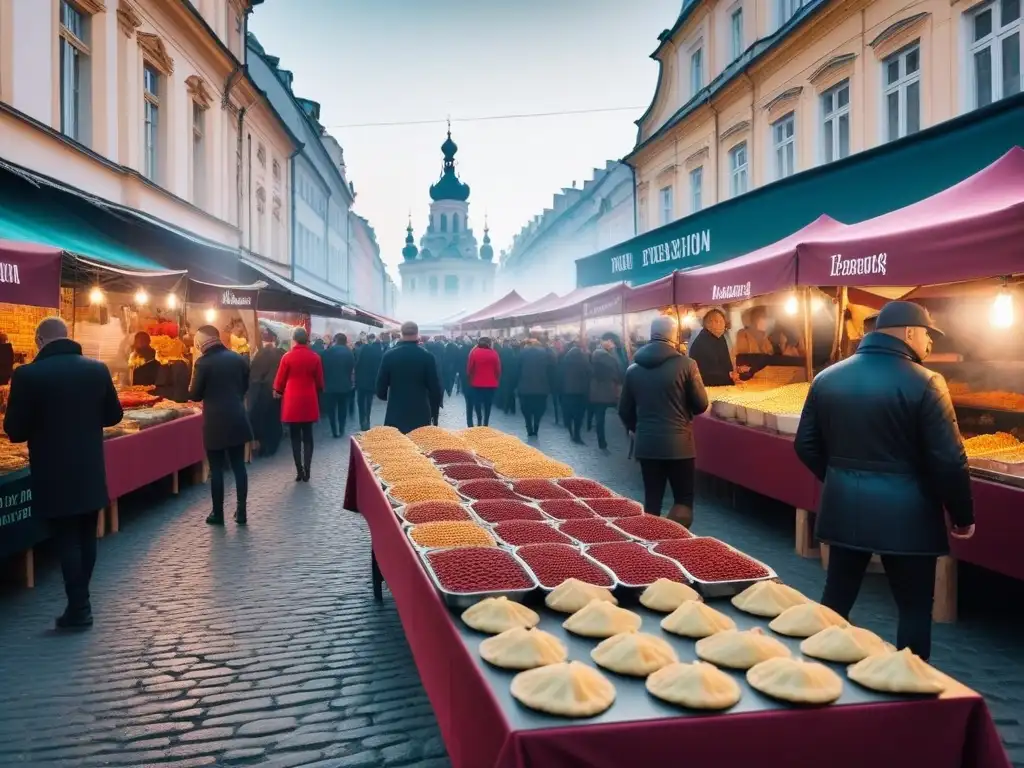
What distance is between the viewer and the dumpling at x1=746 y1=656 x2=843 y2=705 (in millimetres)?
2242


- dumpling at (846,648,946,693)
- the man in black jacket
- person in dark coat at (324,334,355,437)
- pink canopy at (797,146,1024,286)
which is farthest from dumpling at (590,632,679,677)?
person in dark coat at (324,334,355,437)

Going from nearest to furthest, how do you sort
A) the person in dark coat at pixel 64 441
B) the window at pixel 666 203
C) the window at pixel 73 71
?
the person in dark coat at pixel 64 441 < the window at pixel 73 71 < the window at pixel 666 203

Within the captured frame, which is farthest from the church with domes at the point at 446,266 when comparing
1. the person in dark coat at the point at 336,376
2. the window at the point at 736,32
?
the person in dark coat at the point at 336,376

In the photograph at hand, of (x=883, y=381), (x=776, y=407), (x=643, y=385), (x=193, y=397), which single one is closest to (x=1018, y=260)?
(x=883, y=381)

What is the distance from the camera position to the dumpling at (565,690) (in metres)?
2.17

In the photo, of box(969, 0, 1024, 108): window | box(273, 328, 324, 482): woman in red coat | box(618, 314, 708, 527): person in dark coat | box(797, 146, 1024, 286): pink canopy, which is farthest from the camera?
box(969, 0, 1024, 108): window

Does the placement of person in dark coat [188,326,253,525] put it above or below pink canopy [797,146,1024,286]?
below

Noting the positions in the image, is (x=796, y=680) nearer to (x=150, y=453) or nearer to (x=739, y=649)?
(x=739, y=649)

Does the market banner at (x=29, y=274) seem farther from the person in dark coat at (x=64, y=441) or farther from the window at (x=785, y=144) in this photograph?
the window at (x=785, y=144)

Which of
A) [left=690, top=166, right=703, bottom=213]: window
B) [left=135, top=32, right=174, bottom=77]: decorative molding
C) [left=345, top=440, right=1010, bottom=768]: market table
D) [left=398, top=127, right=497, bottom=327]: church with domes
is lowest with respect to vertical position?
[left=345, top=440, right=1010, bottom=768]: market table

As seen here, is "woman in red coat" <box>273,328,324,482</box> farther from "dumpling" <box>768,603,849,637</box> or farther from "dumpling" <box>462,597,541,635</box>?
"dumpling" <box>768,603,849,637</box>

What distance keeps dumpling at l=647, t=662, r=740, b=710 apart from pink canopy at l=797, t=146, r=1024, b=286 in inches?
156

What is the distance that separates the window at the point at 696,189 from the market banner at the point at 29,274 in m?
18.8

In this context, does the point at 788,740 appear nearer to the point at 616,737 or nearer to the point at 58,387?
the point at 616,737
